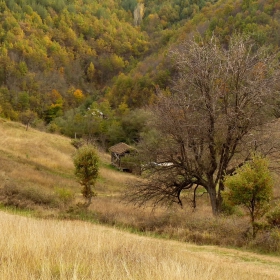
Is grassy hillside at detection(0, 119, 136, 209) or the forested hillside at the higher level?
the forested hillside

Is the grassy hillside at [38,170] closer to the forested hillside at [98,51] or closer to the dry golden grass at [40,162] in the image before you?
the dry golden grass at [40,162]

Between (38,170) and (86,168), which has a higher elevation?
(38,170)

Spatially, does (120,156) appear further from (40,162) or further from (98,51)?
(98,51)

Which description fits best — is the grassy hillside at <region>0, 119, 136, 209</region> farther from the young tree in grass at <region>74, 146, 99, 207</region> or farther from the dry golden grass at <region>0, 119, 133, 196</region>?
the young tree in grass at <region>74, 146, 99, 207</region>

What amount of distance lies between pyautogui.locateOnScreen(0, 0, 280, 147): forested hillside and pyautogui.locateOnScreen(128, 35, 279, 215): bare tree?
160 feet

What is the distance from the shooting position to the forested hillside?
297 feet

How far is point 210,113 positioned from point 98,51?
156m

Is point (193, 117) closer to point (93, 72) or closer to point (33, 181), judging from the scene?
point (33, 181)

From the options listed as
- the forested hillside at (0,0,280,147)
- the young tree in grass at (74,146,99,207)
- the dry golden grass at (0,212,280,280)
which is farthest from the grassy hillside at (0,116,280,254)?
the forested hillside at (0,0,280,147)

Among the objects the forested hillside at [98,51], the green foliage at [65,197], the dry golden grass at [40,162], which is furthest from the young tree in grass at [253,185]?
the forested hillside at [98,51]

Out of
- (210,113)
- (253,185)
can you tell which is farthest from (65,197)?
(253,185)

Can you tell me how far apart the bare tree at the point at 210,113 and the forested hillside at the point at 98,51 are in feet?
160

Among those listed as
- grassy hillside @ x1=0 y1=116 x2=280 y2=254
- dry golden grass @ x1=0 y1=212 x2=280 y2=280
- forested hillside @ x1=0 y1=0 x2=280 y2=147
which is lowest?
dry golden grass @ x1=0 y1=212 x2=280 y2=280

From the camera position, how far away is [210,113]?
691 inches
